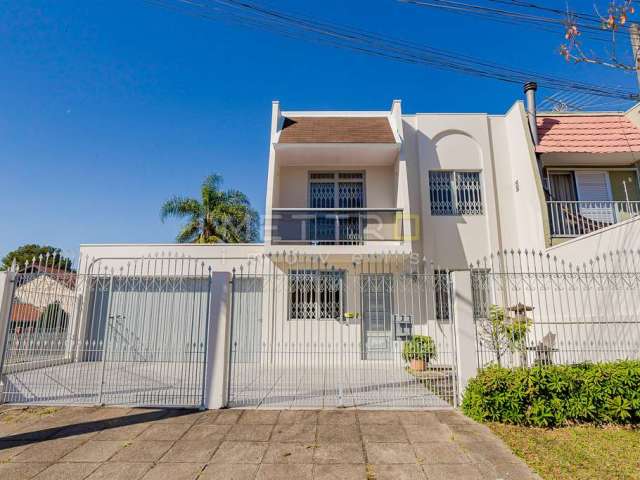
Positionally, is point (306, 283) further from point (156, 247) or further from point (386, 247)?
point (156, 247)

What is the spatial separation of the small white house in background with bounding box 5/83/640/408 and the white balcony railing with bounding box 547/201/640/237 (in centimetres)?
6

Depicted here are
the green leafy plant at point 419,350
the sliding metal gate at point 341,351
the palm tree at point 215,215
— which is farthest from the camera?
the palm tree at point 215,215

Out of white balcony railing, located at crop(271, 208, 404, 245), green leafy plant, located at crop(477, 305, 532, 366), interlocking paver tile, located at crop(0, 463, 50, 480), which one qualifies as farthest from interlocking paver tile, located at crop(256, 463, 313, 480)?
white balcony railing, located at crop(271, 208, 404, 245)

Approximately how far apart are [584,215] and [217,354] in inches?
437

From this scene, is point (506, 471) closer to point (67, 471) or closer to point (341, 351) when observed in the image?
point (341, 351)

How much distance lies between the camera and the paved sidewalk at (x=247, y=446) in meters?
3.73

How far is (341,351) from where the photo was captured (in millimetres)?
6301

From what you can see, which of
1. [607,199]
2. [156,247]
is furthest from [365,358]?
[607,199]

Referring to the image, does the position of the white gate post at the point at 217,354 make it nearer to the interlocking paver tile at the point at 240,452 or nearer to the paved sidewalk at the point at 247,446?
the paved sidewalk at the point at 247,446

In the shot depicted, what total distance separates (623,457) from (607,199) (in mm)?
9983

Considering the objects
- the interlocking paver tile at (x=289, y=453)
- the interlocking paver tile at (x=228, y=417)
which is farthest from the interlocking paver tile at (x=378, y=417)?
the interlocking paver tile at (x=228, y=417)

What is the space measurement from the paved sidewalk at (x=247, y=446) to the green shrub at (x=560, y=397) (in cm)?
49

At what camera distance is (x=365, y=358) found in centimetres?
917

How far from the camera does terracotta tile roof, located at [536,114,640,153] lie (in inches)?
432
